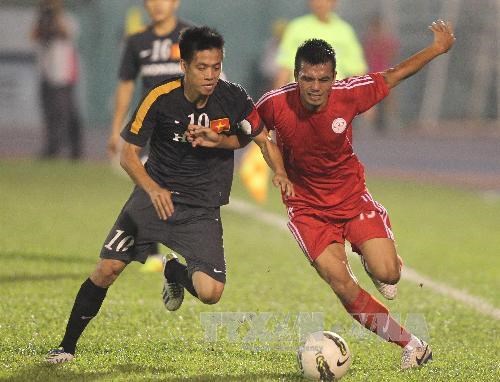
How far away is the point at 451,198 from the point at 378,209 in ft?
30.4

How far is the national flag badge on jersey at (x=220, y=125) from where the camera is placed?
6.67m

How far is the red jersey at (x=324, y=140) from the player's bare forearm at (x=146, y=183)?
2.70 feet

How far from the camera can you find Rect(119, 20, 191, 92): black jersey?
9727mm

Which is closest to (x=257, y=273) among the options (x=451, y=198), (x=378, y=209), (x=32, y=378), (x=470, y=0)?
(x=378, y=209)

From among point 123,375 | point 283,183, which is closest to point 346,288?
point 283,183

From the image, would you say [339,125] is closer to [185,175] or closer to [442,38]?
[442,38]

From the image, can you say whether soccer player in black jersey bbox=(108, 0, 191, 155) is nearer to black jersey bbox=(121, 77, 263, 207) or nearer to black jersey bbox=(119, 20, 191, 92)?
black jersey bbox=(119, 20, 191, 92)

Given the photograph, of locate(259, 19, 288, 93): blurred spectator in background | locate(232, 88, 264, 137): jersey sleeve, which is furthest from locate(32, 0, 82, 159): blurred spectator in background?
locate(232, 88, 264, 137): jersey sleeve

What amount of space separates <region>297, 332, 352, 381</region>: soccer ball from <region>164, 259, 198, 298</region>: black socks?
932mm

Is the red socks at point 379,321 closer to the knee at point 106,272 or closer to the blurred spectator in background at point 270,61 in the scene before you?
the knee at point 106,272

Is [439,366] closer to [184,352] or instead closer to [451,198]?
[184,352]

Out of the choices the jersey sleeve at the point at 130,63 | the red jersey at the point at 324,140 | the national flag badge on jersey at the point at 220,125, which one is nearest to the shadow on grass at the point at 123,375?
the red jersey at the point at 324,140

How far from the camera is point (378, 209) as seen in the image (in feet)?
23.2

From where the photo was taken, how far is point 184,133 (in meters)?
6.68
